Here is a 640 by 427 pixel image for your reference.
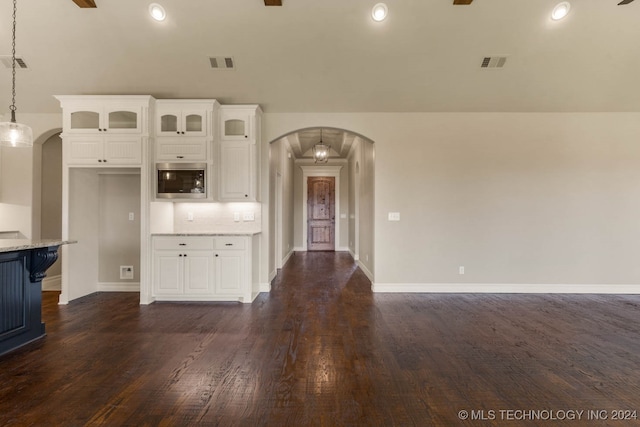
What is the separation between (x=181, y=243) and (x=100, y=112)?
77.0 inches

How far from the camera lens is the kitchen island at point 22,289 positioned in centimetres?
257

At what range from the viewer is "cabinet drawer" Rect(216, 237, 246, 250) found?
4.00 meters

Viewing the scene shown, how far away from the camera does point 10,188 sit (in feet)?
14.6

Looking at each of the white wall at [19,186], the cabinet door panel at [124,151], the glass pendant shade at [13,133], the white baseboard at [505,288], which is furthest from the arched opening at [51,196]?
the white baseboard at [505,288]

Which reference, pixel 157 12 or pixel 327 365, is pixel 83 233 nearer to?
pixel 157 12

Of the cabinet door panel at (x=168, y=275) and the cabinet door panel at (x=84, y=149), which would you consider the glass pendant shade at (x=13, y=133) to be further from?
the cabinet door panel at (x=168, y=275)

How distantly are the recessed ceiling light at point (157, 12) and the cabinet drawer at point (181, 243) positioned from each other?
2.49 metres

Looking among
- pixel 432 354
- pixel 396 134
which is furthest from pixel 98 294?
pixel 396 134

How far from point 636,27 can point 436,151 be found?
2374 millimetres

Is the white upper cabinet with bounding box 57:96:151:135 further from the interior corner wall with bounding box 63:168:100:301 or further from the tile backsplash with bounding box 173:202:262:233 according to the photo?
the tile backsplash with bounding box 173:202:262:233

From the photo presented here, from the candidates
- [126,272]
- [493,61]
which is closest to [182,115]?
[126,272]

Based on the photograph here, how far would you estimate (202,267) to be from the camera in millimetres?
4012

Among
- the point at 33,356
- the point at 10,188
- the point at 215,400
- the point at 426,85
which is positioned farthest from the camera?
the point at 10,188

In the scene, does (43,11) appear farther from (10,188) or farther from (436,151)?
(436,151)
